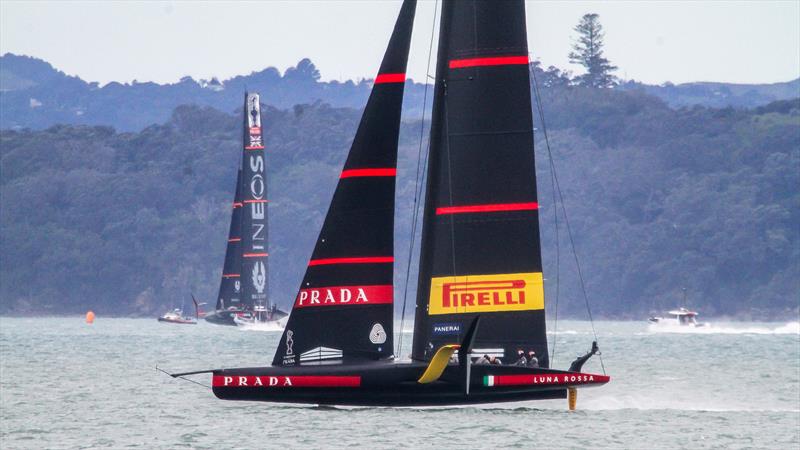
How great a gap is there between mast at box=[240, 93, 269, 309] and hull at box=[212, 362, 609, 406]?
65.5 m

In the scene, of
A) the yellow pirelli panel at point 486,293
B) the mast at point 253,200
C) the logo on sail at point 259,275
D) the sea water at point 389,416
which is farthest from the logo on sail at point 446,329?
the logo on sail at point 259,275

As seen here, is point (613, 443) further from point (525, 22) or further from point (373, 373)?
point (525, 22)

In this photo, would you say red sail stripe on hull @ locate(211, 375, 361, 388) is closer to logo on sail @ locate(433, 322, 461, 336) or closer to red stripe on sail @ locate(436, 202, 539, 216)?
logo on sail @ locate(433, 322, 461, 336)

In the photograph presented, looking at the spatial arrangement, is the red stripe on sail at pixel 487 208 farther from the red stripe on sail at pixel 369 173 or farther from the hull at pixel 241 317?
the hull at pixel 241 317

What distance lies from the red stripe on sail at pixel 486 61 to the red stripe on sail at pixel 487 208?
2604 mm

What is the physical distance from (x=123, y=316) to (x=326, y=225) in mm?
168796

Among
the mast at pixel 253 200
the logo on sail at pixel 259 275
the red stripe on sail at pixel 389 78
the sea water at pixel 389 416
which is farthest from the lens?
the logo on sail at pixel 259 275

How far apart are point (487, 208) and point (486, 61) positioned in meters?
2.73

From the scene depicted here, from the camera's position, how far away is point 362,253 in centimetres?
3381

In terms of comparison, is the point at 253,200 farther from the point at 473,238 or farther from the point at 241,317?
the point at 473,238

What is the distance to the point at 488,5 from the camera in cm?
3291

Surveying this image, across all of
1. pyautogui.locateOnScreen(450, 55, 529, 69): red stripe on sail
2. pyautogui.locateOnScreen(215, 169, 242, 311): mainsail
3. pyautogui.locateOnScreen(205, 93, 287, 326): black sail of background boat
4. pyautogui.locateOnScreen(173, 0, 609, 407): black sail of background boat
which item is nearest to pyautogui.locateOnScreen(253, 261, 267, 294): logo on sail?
pyautogui.locateOnScreen(205, 93, 287, 326): black sail of background boat

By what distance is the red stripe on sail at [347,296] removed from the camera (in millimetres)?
33594

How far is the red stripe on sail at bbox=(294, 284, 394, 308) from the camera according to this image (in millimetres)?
33594
